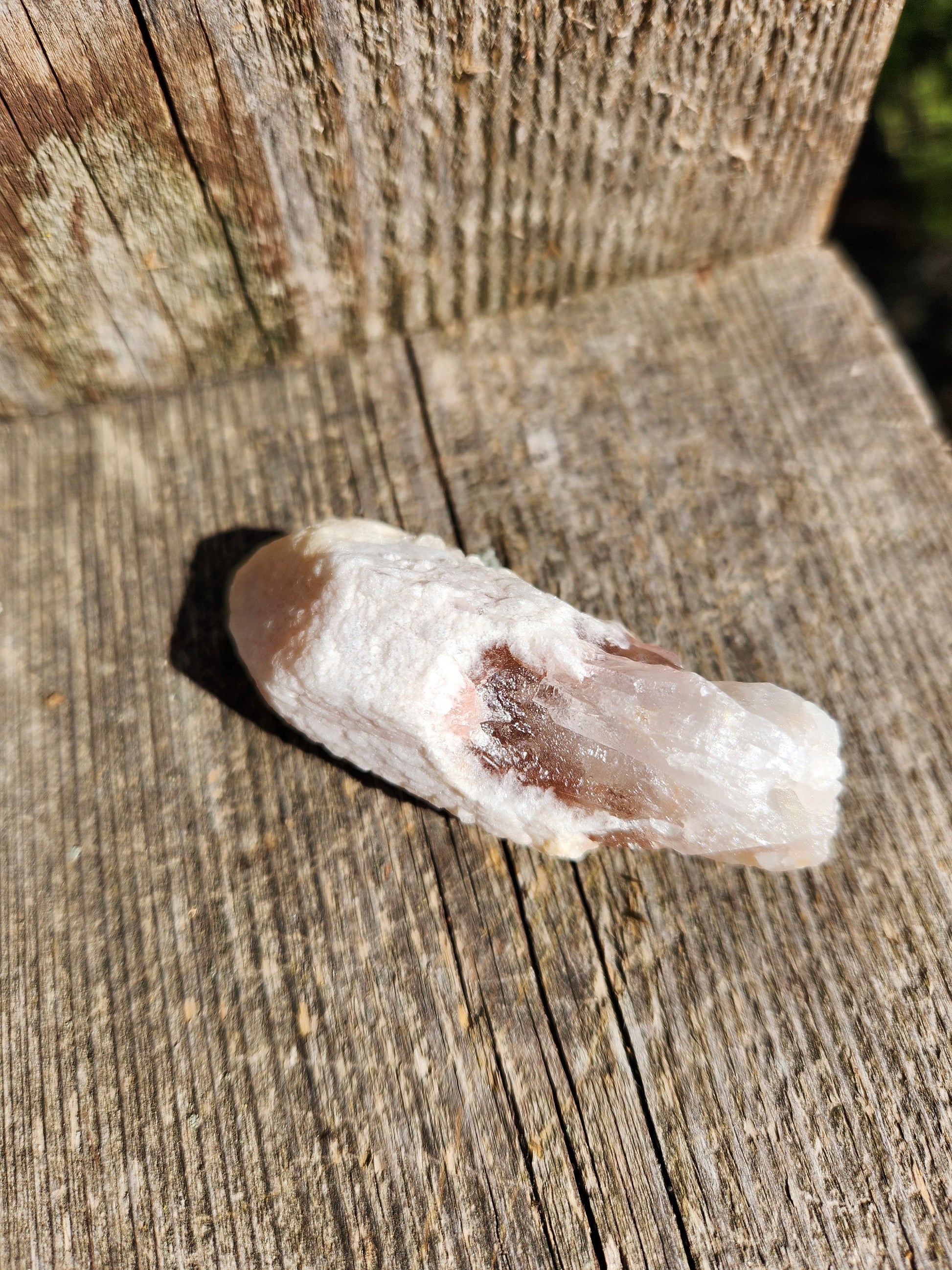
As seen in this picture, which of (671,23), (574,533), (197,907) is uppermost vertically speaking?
(671,23)

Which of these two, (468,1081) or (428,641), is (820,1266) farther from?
(428,641)

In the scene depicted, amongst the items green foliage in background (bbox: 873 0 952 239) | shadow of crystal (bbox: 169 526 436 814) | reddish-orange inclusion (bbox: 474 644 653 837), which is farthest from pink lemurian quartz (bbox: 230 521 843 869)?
green foliage in background (bbox: 873 0 952 239)

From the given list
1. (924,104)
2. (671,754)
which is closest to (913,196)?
(924,104)

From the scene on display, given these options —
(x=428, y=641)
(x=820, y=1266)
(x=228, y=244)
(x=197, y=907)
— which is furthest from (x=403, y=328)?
(x=820, y=1266)

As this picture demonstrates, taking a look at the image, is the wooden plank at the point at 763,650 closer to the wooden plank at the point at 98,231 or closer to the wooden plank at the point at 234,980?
the wooden plank at the point at 234,980

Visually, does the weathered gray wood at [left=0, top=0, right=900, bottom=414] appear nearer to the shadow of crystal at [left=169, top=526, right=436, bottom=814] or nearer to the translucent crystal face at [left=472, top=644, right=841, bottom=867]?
the shadow of crystal at [left=169, top=526, right=436, bottom=814]

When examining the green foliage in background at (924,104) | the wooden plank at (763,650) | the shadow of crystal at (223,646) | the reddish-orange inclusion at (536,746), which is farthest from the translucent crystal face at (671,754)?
the green foliage in background at (924,104)

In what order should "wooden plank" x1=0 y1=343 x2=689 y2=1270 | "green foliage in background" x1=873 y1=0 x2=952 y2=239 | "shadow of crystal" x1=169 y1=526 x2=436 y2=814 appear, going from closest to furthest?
1. "wooden plank" x1=0 y1=343 x2=689 y2=1270
2. "shadow of crystal" x1=169 y1=526 x2=436 y2=814
3. "green foliage in background" x1=873 y1=0 x2=952 y2=239
